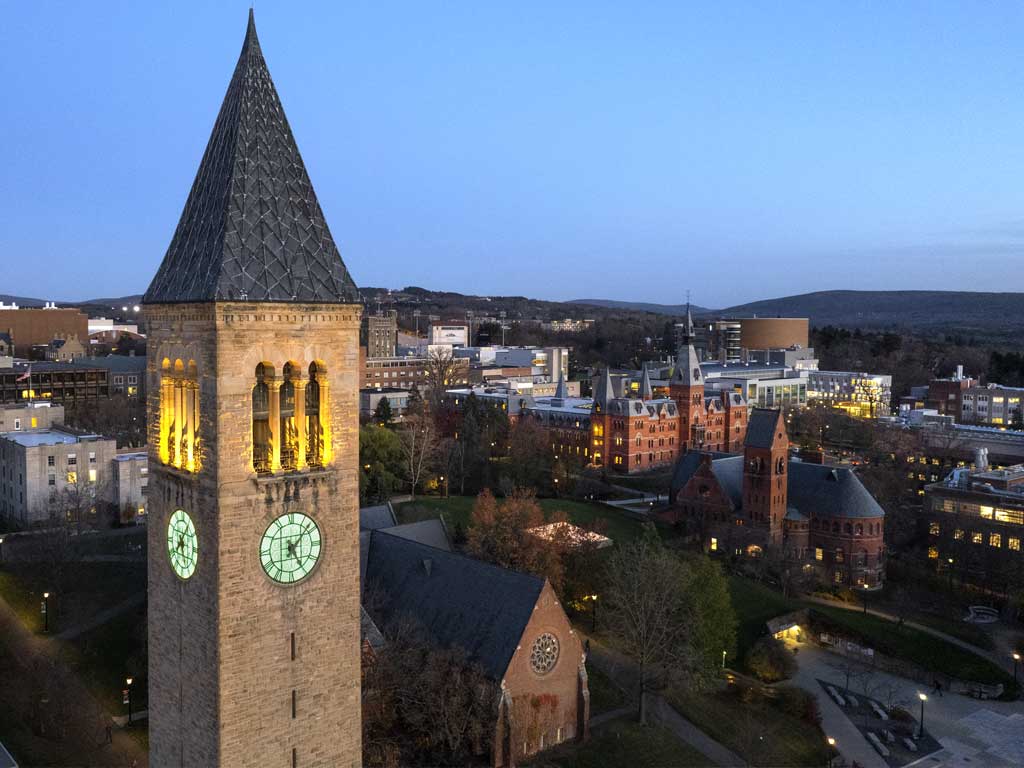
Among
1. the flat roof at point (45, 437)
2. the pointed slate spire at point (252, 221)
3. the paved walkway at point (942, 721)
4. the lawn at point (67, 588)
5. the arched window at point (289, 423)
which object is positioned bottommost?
the paved walkway at point (942, 721)

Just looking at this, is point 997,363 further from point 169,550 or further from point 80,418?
point 169,550

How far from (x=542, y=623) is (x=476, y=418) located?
60734 millimetres

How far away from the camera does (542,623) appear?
36906mm

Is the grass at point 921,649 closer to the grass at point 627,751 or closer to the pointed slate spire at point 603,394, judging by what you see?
the grass at point 627,751

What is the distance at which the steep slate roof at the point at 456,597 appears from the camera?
1437 inches

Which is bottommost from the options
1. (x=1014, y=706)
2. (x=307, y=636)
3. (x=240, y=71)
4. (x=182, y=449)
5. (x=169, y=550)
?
(x=1014, y=706)

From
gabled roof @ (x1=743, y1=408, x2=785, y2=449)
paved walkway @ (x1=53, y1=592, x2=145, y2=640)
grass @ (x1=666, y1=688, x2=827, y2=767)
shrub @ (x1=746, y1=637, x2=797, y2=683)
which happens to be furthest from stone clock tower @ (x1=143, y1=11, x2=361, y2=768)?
gabled roof @ (x1=743, y1=408, x2=785, y2=449)

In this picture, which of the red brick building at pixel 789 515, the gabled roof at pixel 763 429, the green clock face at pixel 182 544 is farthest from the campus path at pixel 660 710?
the gabled roof at pixel 763 429

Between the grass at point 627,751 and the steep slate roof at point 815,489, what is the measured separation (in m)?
37.1

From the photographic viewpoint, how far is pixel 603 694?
4416 cm

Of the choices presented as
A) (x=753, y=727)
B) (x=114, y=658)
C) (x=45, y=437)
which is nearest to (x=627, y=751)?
(x=753, y=727)

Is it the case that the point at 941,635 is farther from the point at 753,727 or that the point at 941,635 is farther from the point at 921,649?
the point at 753,727

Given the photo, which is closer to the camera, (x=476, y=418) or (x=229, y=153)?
(x=229, y=153)

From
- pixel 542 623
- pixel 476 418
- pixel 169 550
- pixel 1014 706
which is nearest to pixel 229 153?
pixel 169 550
